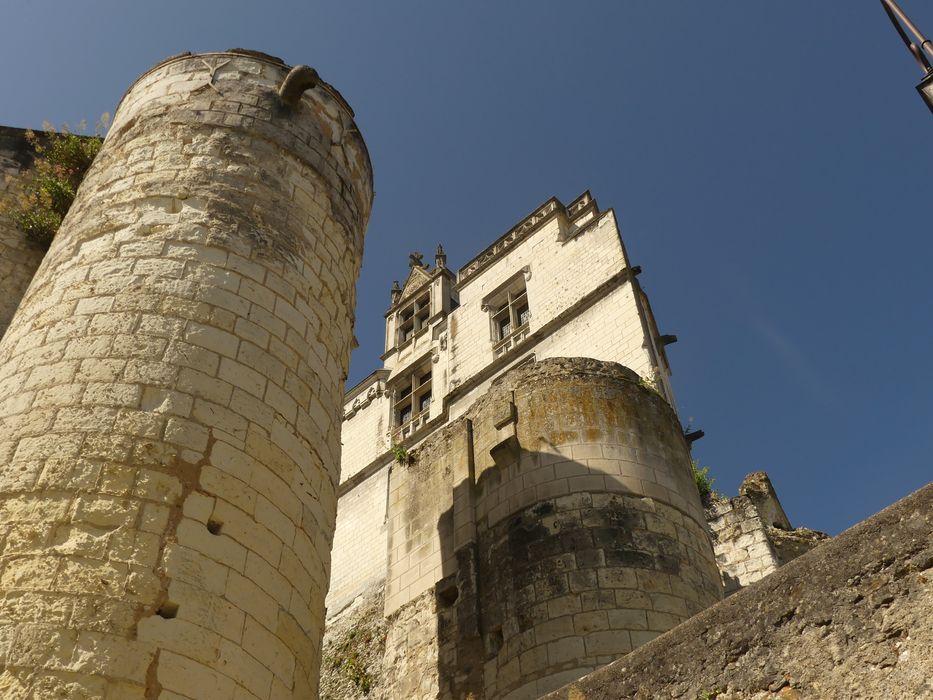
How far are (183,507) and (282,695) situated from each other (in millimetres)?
1100

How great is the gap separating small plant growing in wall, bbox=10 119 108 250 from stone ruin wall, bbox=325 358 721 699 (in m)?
5.02

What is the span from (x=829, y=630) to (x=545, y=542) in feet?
17.4

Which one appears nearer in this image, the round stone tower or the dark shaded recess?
the round stone tower

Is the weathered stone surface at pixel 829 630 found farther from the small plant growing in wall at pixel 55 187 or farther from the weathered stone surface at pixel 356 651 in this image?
the weathered stone surface at pixel 356 651

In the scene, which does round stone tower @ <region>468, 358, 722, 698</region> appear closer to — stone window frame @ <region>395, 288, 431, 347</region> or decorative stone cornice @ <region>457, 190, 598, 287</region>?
decorative stone cornice @ <region>457, 190, 598, 287</region>

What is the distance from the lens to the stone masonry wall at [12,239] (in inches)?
342

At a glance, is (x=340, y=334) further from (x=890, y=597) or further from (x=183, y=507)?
(x=890, y=597)

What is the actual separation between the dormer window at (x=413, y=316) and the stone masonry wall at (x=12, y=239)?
1395 centimetres

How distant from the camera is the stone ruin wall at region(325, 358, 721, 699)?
26.4ft

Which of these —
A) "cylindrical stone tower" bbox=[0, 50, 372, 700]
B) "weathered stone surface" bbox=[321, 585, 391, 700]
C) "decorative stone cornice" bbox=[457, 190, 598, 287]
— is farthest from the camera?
"decorative stone cornice" bbox=[457, 190, 598, 287]

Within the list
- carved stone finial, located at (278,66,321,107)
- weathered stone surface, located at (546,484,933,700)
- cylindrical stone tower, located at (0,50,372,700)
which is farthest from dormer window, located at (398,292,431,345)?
weathered stone surface, located at (546,484,933,700)

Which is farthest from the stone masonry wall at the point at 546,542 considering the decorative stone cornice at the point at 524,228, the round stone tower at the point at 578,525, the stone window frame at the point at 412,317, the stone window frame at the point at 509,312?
the stone window frame at the point at 412,317

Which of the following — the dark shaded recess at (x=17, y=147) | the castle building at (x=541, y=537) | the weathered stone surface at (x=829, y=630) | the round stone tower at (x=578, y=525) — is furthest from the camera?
the dark shaded recess at (x=17, y=147)

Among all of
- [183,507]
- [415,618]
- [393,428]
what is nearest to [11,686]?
[183,507]
